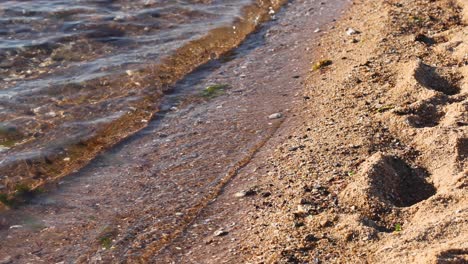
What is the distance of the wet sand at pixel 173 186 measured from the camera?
4973 millimetres

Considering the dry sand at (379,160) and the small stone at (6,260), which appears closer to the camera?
the dry sand at (379,160)

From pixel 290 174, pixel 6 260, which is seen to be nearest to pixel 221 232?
pixel 290 174

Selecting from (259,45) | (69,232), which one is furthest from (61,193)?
(259,45)

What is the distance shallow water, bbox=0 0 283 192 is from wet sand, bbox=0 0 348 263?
0.39m

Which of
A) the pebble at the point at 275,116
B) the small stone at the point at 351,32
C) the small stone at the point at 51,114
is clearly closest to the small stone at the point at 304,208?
the pebble at the point at 275,116

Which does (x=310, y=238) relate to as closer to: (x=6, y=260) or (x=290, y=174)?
(x=290, y=174)

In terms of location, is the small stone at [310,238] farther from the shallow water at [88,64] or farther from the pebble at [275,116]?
the shallow water at [88,64]

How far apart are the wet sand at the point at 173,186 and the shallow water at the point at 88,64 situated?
39 cm

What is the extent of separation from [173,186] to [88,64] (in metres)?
3.51

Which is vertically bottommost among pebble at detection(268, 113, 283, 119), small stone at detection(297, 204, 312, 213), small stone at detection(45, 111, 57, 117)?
pebble at detection(268, 113, 283, 119)

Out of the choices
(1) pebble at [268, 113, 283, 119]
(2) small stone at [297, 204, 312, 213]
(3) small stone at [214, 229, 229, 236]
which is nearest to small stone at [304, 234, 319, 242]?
(2) small stone at [297, 204, 312, 213]

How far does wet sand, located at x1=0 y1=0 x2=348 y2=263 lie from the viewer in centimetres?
497

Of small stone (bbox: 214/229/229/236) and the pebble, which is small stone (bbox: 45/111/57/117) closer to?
the pebble

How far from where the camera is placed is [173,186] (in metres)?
5.78
